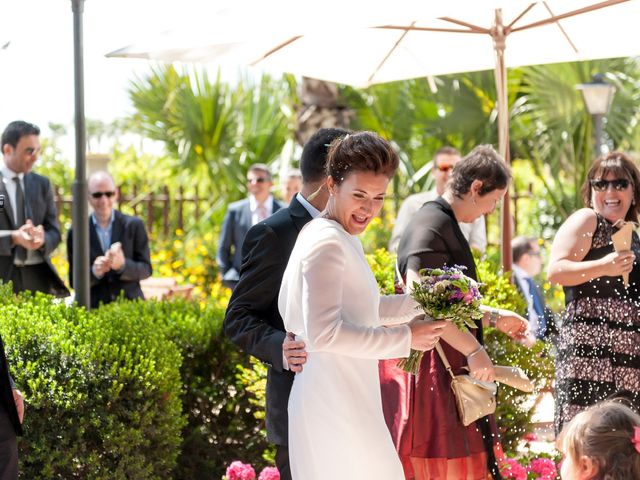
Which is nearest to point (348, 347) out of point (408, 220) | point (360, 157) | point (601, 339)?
point (360, 157)

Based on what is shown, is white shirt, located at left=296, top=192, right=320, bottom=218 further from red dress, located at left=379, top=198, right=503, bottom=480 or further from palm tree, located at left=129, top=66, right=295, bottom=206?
palm tree, located at left=129, top=66, right=295, bottom=206

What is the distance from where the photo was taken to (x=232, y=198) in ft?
53.8

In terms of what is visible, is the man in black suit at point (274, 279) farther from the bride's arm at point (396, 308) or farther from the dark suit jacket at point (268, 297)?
the bride's arm at point (396, 308)

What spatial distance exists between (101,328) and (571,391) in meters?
2.36

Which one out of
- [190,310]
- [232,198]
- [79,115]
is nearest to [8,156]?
[79,115]

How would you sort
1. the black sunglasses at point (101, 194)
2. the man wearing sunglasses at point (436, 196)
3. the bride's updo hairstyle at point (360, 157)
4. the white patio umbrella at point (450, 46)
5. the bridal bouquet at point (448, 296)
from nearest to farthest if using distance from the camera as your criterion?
the bride's updo hairstyle at point (360, 157) < the bridal bouquet at point (448, 296) < the white patio umbrella at point (450, 46) < the black sunglasses at point (101, 194) < the man wearing sunglasses at point (436, 196)

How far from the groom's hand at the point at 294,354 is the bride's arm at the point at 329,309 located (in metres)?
0.19

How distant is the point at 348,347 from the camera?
333cm

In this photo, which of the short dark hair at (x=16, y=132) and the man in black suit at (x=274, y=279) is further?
the short dark hair at (x=16, y=132)

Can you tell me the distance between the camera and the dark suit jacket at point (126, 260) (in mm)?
7530

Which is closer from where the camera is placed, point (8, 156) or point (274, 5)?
point (274, 5)

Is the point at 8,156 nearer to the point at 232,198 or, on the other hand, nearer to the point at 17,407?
the point at 17,407

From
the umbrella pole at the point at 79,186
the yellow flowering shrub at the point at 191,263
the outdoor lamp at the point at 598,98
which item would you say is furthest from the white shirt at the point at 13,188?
the outdoor lamp at the point at 598,98

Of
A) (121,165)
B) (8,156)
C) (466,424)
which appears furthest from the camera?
(121,165)
